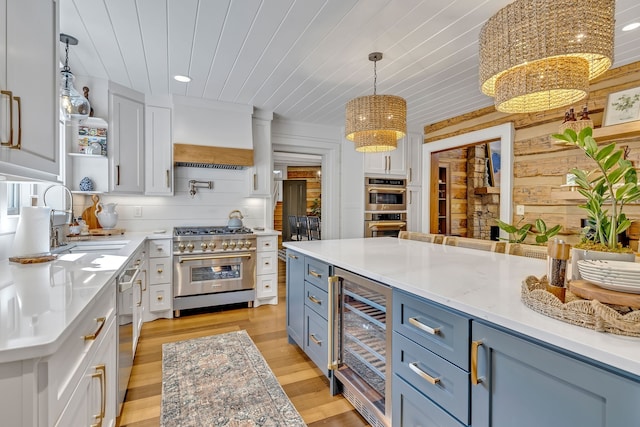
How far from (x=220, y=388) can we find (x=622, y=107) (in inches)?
151

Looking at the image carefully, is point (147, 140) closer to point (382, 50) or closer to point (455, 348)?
point (382, 50)

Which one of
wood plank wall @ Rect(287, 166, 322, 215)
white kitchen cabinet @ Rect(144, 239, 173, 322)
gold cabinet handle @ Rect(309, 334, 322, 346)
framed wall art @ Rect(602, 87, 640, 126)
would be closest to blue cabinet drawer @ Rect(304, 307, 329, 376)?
gold cabinet handle @ Rect(309, 334, 322, 346)

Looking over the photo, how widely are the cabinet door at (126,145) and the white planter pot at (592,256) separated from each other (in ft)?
11.9

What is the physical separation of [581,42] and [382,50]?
1.48 m

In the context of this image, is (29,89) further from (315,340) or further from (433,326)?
(315,340)

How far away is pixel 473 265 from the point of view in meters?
1.69

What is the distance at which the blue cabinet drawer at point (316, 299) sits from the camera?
6.65 ft

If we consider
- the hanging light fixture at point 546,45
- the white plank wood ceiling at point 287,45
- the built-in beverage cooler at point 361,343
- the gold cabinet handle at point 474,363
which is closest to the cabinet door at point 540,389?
the gold cabinet handle at point 474,363

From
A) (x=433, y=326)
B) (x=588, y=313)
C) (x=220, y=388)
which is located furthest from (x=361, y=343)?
(x=588, y=313)

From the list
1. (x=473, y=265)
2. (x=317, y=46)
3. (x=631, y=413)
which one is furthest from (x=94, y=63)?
(x=631, y=413)

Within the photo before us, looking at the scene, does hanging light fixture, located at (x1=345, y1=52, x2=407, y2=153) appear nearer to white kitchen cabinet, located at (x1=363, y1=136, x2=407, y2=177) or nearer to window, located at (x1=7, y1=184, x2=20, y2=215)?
white kitchen cabinet, located at (x1=363, y1=136, x2=407, y2=177)

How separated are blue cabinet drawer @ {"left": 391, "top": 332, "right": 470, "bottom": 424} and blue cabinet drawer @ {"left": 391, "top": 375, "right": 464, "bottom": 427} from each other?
0.02m

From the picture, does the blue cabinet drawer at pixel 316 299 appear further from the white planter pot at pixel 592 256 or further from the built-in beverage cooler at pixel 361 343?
the white planter pot at pixel 592 256

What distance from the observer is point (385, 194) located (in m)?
4.87
